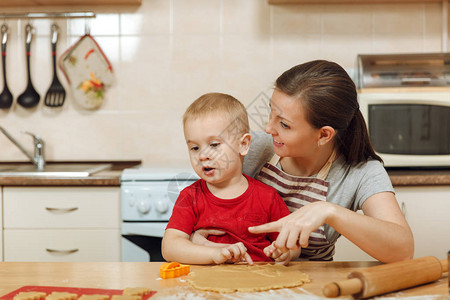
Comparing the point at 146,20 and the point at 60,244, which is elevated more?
the point at 146,20

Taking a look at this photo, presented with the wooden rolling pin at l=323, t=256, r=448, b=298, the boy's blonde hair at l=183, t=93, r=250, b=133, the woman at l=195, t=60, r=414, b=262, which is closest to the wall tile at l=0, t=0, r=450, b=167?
the woman at l=195, t=60, r=414, b=262

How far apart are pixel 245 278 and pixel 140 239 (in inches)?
48.1


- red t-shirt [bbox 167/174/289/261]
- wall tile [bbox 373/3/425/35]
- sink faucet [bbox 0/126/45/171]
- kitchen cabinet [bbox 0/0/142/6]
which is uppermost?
kitchen cabinet [bbox 0/0/142/6]

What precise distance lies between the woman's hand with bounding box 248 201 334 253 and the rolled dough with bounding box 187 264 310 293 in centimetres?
5

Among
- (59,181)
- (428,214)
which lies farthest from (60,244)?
(428,214)

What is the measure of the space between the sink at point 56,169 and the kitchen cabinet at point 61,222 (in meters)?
0.07

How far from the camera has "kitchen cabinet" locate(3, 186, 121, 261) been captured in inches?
80.0

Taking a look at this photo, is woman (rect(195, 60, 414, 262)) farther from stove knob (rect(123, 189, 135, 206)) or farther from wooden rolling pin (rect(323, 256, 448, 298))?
stove knob (rect(123, 189, 135, 206))

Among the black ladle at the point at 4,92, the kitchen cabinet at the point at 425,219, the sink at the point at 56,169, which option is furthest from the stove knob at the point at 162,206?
the black ladle at the point at 4,92

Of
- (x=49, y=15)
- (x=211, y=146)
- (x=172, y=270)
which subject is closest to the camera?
(x=172, y=270)

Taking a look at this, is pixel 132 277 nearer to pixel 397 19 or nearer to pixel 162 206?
pixel 162 206

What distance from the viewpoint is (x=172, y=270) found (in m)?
0.91

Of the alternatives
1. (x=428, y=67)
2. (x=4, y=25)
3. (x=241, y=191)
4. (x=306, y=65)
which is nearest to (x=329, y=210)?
(x=241, y=191)

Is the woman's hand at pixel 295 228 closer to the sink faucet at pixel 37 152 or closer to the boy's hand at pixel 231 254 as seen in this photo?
the boy's hand at pixel 231 254
